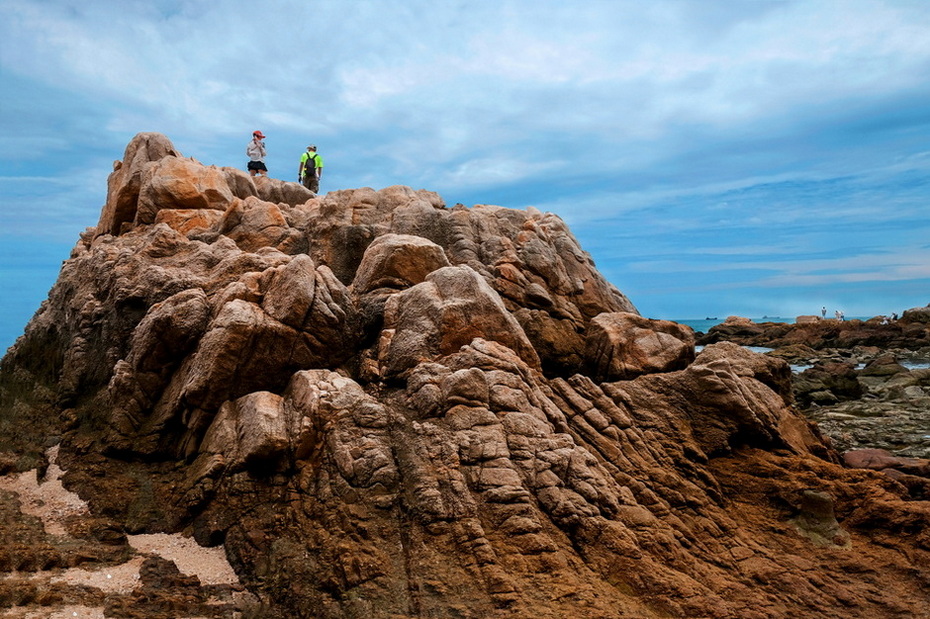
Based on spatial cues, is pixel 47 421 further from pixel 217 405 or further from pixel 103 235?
pixel 103 235

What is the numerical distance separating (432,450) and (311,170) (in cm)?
2994

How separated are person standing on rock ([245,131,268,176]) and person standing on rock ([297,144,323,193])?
3171 millimetres

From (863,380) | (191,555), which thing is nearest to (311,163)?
(191,555)

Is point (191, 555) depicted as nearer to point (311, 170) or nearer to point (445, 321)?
point (445, 321)

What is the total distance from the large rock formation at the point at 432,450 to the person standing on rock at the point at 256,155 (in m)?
14.8

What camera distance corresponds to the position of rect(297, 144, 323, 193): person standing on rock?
134ft

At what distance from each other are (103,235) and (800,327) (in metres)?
75.0

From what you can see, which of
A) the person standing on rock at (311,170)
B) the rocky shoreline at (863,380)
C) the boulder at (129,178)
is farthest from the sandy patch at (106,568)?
the person standing on rock at (311,170)

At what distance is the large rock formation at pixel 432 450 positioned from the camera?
1312 centimetres

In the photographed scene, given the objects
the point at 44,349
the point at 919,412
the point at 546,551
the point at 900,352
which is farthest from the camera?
the point at 900,352

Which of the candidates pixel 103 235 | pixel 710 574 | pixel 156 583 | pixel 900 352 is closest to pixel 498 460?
pixel 710 574

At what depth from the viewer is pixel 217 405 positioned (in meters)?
16.9

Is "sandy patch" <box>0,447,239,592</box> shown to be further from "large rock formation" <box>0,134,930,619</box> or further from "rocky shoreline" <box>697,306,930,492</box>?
"rocky shoreline" <box>697,306,930,492</box>

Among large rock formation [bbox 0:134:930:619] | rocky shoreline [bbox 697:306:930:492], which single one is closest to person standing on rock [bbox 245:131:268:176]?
large rock formation [bbox 0:134:930:619]
